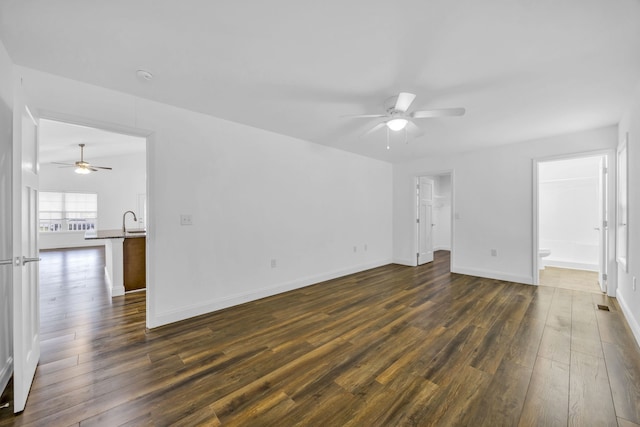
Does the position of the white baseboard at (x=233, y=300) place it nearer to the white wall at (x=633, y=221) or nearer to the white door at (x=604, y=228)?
the white wall at (x=633, y=221)

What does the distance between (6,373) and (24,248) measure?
93 centimetres

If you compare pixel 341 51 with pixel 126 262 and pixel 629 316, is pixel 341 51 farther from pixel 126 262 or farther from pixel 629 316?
pixel 126 262

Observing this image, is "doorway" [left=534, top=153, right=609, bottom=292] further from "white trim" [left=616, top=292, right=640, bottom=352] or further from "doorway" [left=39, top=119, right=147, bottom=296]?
"doorway" [left=39, top=119, right=147, bottom=296]

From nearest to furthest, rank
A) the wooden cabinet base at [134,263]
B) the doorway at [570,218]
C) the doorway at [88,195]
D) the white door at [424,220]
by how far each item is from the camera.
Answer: the wooden cabinet base at [134,263], the doorway at [570,218], the white door at [424,220], the doorway at [88,195]

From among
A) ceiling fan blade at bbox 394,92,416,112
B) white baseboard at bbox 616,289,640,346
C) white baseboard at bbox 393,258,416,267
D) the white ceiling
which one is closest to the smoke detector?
the white ceiling

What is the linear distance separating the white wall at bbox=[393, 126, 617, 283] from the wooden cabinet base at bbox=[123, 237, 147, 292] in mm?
5269

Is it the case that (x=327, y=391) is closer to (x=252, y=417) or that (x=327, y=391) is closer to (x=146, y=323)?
(x=252, y=417)

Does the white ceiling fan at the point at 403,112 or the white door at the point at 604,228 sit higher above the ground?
the white ceiling fan at the point at 403,112

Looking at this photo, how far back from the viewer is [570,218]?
541 centimetres

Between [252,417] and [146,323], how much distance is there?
1.88m

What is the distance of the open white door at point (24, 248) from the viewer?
147cm

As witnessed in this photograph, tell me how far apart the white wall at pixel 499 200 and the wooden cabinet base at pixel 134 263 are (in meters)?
5.27

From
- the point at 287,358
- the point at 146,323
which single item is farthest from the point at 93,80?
the point at 287,358

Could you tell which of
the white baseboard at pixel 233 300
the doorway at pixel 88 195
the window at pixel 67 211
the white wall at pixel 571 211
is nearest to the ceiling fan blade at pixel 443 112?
the white baseboard at pixel 233 300
